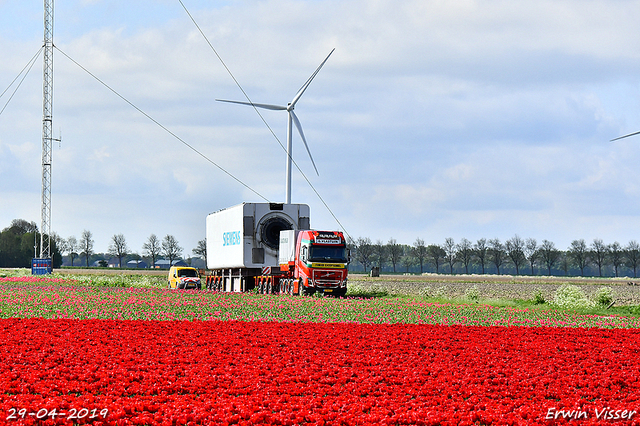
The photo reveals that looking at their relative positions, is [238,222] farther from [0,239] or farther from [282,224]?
[0,239]

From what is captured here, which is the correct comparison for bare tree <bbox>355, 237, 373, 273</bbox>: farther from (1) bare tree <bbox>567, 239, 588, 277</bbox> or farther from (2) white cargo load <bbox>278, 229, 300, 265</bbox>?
(2) white cargo load <bbox>278, 229, 300, 265</bbox>

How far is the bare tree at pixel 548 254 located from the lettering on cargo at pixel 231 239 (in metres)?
105

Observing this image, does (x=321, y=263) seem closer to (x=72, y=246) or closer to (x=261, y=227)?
(x=261, y=227)

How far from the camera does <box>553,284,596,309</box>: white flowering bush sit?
31305 millimetres

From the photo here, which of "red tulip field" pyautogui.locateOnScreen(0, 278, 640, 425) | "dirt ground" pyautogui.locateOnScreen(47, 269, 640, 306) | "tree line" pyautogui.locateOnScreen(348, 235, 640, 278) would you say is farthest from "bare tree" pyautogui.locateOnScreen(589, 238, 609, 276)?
"red tulip field" pyautogui.locateOnScreen(0, 278, 640, 425)

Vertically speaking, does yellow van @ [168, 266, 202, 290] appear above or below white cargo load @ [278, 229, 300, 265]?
below

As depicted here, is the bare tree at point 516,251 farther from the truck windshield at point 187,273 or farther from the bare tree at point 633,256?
the truck windshield at point 187,273

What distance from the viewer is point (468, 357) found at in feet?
50.4

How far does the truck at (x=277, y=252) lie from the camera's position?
1479 inches

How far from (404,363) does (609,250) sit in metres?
137

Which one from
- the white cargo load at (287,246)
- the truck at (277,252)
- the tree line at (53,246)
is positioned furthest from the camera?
the tree line at (53,246)

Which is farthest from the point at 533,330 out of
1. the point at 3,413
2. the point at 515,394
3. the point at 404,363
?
the point at 3,413

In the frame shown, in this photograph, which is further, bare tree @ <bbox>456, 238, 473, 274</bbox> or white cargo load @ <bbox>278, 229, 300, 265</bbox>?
bare tree @ <bbox>456, 238, 473, 274</bbox>

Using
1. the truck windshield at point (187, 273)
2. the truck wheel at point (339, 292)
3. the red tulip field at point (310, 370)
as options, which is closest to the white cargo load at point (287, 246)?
the truck wheel at point (339, 292)
